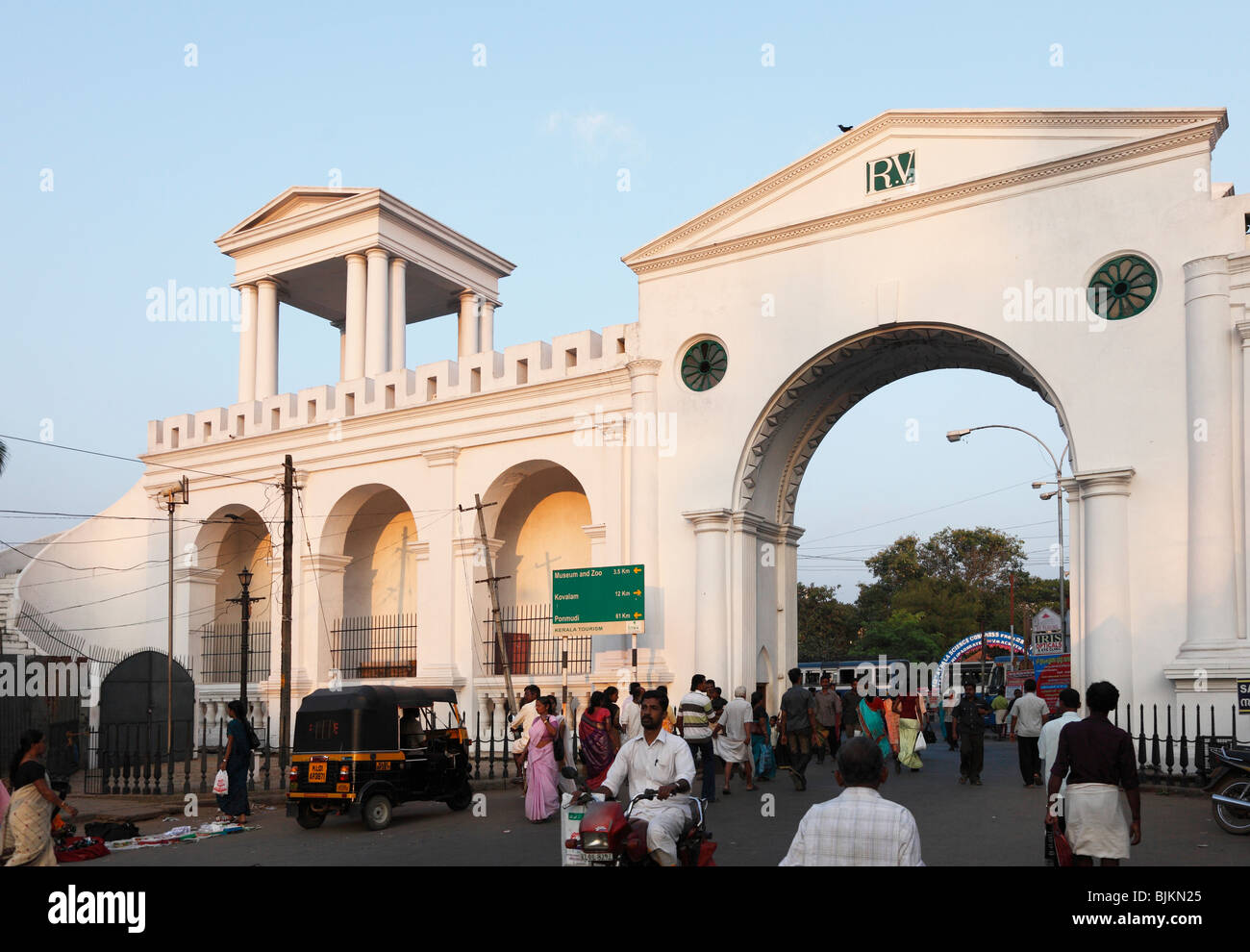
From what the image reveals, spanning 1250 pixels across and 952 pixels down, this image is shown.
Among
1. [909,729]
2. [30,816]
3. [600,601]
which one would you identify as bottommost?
[909,729]

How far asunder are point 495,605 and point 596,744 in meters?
11.3

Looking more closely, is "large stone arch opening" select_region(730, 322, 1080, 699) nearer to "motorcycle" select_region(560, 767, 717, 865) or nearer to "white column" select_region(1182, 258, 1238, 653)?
"white column" select_region(1182, 258, 1238, 653)

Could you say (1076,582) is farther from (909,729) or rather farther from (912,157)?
(912,157)

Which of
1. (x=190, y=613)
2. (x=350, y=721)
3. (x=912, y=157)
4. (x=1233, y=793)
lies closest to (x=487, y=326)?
(x=190, y=613)

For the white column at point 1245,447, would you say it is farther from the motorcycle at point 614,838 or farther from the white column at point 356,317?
the white column at point 356,317

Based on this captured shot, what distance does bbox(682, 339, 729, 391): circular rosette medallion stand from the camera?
2302cm

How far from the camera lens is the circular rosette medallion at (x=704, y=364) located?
23016 mm

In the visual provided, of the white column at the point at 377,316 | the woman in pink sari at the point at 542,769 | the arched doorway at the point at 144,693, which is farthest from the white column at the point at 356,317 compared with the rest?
the woman in pink sari at the point at 542,769

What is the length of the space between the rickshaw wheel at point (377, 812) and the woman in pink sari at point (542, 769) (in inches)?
69.2

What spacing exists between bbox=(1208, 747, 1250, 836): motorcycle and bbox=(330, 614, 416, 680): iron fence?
1921cm

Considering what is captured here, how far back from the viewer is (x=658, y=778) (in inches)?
328

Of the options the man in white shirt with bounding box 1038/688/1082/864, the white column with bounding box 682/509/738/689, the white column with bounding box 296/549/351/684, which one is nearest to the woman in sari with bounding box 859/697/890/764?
the white column with bounding box 682/509/738/689
